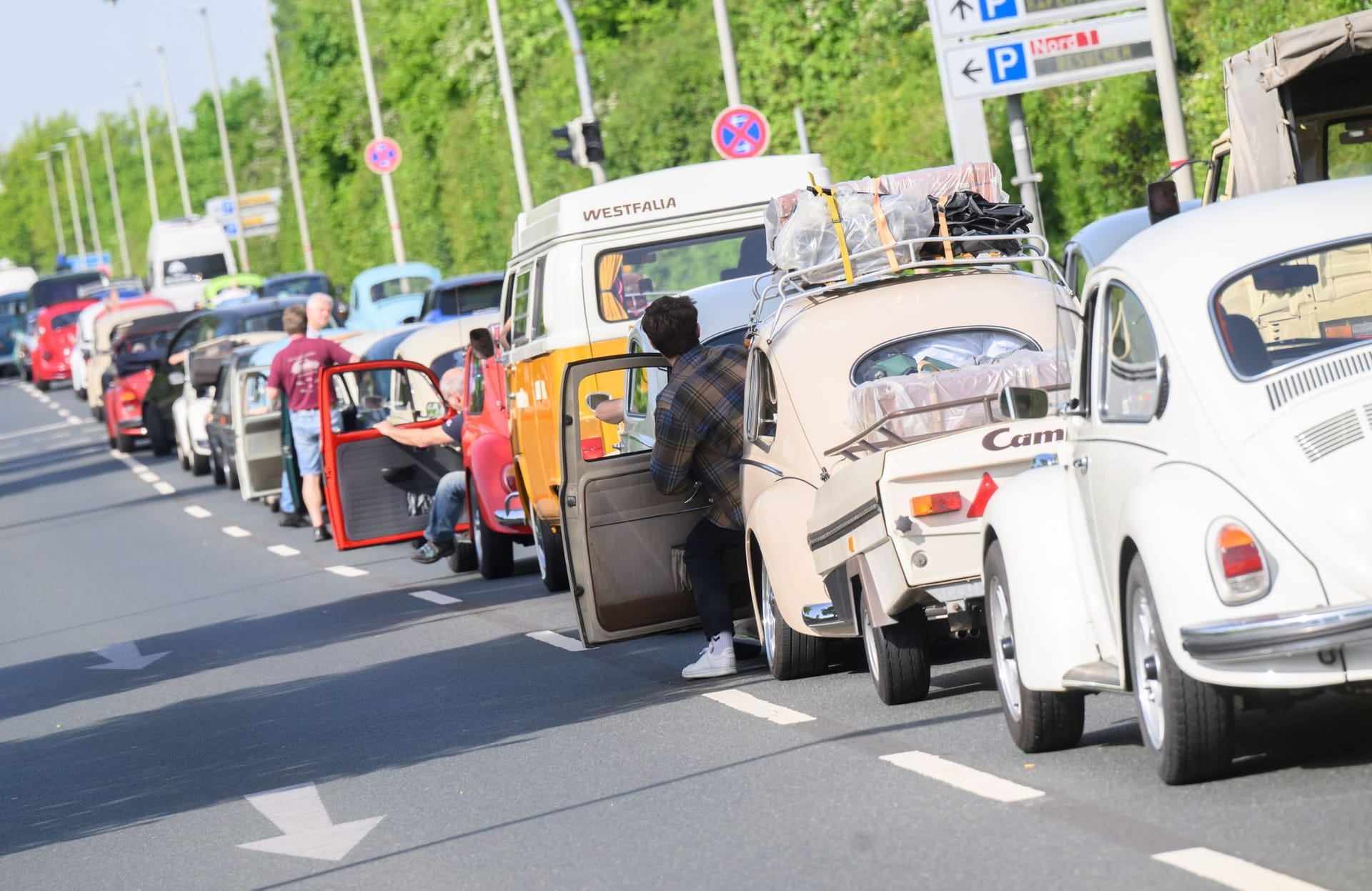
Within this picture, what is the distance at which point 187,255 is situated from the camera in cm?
6075

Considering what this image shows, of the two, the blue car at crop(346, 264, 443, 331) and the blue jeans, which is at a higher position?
the blue car at crop(346, 264, 443, 331)

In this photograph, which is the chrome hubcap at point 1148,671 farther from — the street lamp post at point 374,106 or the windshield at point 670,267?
the street lamp post at point 374,106

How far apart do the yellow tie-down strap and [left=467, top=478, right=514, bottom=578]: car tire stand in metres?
5.65

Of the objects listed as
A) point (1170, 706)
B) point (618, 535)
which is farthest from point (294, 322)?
point (1170, 706)

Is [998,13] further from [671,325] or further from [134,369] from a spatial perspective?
[134,369]

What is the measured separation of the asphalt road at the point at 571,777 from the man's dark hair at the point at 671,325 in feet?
5.01

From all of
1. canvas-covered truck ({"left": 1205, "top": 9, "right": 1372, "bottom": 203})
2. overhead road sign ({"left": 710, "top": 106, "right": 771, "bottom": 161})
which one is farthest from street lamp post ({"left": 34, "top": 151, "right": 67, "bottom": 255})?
canvas-covered truck ({"left": 1205, "top": 9, "right": 1372, "bottom": 203})

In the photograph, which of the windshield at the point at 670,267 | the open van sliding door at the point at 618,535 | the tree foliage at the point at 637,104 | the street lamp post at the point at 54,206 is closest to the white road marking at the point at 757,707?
the open van sliding door at the point at 618,535

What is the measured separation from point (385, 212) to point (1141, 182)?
146ft

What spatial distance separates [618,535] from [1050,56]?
423 inches

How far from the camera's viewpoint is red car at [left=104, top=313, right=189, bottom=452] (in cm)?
3509

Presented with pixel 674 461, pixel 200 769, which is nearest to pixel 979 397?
pixel 674 461

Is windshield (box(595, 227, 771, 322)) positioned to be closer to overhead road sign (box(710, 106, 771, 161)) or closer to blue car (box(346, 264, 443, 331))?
overhead road sign (box(710, 106, 771, 161))

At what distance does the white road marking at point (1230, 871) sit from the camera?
18.5 ft
